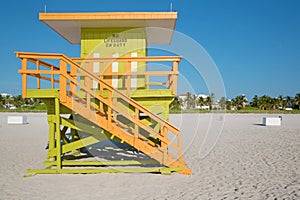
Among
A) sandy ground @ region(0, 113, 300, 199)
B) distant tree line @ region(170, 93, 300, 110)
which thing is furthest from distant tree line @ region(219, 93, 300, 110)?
sandy ground @ region(0, 113, 300, 199)

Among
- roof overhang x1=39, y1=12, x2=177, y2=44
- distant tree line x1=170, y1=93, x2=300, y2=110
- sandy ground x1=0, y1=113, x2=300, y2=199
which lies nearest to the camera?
sandy ground x1=0, y1=113, x2=300, y2=199

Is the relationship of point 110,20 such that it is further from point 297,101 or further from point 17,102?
point 297,101

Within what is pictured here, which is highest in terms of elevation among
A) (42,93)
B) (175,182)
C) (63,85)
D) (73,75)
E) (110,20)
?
(110,20)

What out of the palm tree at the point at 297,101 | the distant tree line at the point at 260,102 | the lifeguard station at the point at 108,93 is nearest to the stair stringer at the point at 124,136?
the lifeguard station at the point at 108,93

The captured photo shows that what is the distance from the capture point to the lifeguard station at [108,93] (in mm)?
7445

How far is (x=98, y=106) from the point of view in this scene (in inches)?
317

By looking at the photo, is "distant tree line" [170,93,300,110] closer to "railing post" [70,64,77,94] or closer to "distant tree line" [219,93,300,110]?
"distant tree line" [219,93,300,110]

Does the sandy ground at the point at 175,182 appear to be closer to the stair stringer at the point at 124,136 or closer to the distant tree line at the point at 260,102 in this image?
the stair stringer at the point at 124,136

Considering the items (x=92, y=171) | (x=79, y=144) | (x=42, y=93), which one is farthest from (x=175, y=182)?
(x=42, y=93)

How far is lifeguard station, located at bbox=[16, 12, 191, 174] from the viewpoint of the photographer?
745 centimetres

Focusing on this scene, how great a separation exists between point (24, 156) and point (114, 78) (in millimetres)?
4795

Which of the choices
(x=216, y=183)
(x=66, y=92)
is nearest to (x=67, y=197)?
(x=66, y=92)

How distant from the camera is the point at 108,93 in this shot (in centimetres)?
753

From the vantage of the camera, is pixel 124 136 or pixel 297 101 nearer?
pixel 124 136
